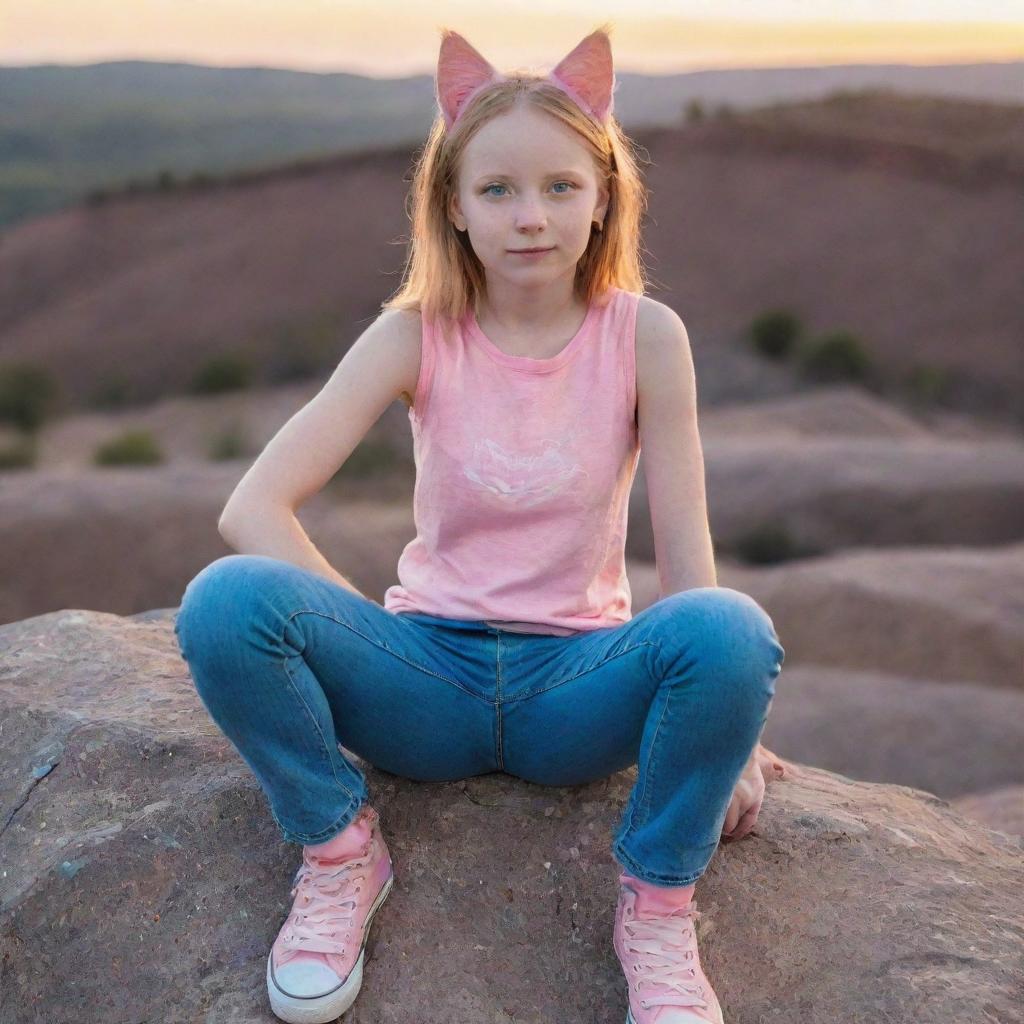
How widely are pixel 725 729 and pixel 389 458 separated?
569 inches

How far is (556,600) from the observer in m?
2.52

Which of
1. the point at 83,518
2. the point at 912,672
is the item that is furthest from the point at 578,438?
the point at 83,518

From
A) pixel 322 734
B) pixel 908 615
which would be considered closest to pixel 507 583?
pixel 322 734

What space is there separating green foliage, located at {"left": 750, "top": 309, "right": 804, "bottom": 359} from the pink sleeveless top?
18.2 m

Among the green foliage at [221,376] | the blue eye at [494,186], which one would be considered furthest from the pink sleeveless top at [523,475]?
the green foliage at [221,376]

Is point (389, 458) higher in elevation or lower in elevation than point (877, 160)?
lower

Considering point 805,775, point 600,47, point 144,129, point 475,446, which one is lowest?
point 144,129

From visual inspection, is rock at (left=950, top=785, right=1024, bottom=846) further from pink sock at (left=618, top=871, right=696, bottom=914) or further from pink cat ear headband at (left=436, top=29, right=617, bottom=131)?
pink cat ear headband at (left=436, top=29, right=617, bottom=131)

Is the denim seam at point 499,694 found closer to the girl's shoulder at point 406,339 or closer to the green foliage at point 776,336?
the girl's shoulder at point 406,339

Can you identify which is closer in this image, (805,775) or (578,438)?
(578,438)

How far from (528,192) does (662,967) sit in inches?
56.5

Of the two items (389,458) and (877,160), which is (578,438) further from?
(877,160)

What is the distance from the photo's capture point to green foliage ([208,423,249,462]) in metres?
18.0

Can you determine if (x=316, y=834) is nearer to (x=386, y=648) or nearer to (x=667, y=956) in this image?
(x=386, y=648)
